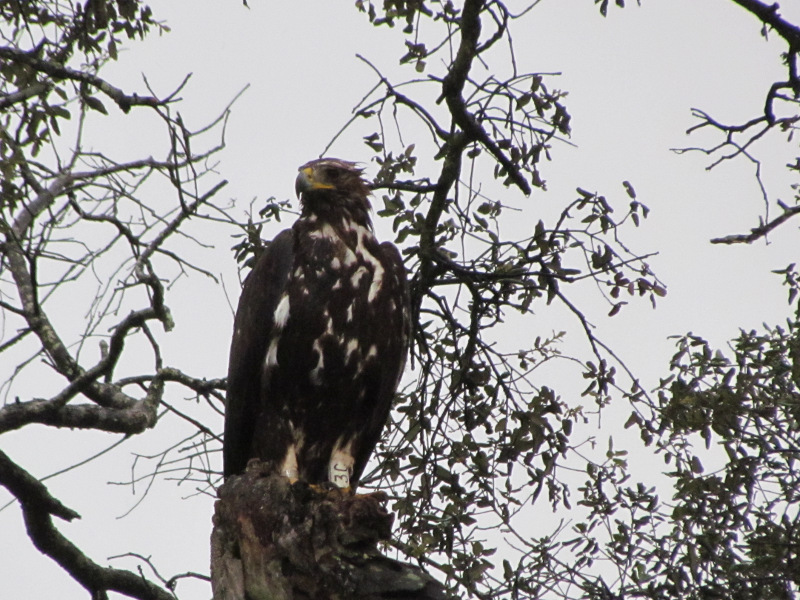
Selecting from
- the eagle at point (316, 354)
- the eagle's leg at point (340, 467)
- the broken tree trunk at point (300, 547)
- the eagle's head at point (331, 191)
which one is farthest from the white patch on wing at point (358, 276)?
the broken tree trunk at point (300, 547)

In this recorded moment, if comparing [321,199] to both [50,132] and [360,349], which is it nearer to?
[360,349]

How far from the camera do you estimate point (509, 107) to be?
4.81 metres

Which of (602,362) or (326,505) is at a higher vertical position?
(602,362)

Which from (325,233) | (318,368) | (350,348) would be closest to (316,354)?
(318,368)

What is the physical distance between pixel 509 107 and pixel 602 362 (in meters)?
1.38

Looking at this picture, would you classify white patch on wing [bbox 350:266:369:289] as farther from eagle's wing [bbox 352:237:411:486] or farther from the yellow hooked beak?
the yellow hooked beak

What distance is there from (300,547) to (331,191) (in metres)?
2.75

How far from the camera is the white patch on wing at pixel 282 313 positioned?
4.80 metres

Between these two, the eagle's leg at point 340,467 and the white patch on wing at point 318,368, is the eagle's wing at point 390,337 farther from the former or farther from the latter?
the white patch on wing at point 318,368

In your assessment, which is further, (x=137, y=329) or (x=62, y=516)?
(x=137, y=329)

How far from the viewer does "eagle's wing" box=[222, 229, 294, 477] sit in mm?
4883

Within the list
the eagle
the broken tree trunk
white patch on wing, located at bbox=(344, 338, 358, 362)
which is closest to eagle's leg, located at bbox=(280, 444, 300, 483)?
the eagle

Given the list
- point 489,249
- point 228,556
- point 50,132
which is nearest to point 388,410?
point 489,249

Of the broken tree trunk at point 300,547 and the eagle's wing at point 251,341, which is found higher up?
the eagle's wing at point 251,341
